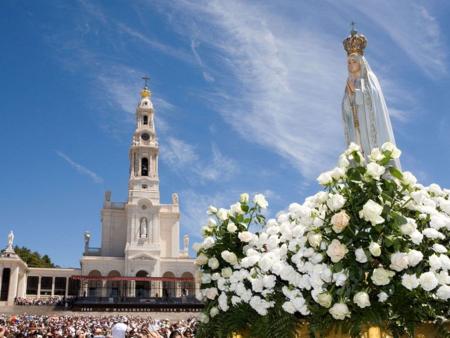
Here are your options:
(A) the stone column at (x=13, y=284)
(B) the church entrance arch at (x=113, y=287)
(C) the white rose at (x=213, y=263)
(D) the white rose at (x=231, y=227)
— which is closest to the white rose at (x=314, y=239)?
(D) the white rose at (x=231, y=227)

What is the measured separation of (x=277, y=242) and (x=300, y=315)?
83cm

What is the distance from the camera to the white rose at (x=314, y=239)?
445cm

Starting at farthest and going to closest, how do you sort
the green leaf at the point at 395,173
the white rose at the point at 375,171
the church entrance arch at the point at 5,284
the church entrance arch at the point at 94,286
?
the church entrance arch at the point at 94,286, the church entrance arch at the point at 5,284, the green leaf at the point at 395,173, the white rose at the point at 375,171

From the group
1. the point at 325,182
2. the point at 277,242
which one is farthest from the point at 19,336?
the point at 325,182

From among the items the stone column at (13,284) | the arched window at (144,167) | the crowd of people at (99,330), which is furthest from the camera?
the arched window at (144,167)

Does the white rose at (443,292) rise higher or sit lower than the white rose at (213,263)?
lower

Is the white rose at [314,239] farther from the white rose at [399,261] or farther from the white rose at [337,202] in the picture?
the white rose at [399,261]

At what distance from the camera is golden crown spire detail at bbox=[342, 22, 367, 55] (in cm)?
1041

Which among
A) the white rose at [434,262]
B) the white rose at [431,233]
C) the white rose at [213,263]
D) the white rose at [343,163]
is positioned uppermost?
the white rose at [343,163]

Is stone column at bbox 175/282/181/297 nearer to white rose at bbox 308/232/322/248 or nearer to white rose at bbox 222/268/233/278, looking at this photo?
white rose at bbox 222/268/233/278

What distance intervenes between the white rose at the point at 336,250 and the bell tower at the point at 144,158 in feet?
206

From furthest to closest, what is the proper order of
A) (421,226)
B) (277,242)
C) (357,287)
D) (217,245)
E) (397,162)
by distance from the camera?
(397,162) → (217,245) → (277,242) → (421,226) → (357,287)

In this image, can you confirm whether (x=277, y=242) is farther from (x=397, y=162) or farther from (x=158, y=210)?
(x=158, y=210)

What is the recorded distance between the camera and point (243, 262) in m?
5.37
